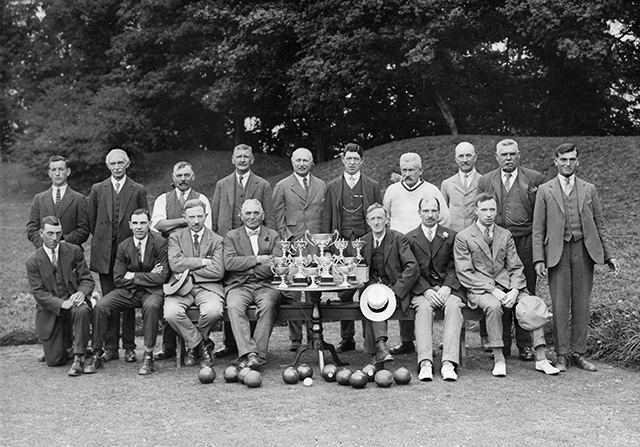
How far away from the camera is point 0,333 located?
9117 mm

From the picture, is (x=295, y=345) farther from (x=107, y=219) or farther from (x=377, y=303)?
(x=107, y=219)

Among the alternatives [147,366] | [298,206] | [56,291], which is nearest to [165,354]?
[147,366]

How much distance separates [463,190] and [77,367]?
13.2ft

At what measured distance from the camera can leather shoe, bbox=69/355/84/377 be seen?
264 inches

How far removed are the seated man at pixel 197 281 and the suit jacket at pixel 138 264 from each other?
0.53 feet

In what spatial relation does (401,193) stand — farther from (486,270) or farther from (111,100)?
(111,100)

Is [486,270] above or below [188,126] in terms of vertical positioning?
below

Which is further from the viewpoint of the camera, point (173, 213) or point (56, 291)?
point (173, 213)

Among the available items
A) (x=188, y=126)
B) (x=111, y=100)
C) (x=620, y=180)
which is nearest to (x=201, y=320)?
(x=620, y=180)

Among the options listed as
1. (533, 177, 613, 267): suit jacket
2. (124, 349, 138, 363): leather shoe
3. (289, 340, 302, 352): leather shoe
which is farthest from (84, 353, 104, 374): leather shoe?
(533, 177, 613, 267): suit jacket

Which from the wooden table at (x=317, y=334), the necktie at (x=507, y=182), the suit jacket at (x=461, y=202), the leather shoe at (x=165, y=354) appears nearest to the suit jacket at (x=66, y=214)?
the leather shoe at (x=165, y=354)

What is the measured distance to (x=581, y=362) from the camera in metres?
6.71

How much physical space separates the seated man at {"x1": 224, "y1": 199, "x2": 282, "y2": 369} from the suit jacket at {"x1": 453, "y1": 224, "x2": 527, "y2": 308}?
5.62 ft

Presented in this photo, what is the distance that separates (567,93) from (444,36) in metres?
4.26
